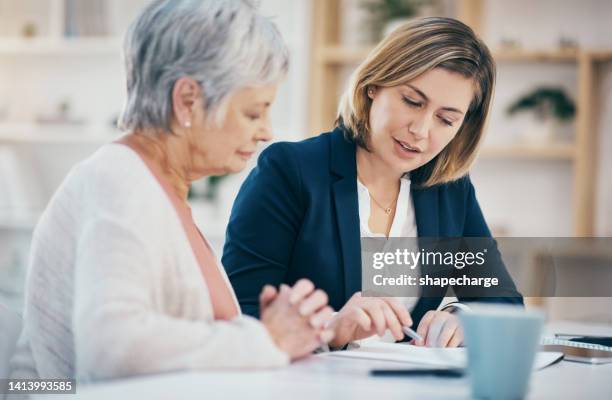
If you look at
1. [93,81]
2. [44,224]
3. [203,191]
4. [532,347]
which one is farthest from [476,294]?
[93,81]

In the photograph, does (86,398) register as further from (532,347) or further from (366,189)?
(366,189)

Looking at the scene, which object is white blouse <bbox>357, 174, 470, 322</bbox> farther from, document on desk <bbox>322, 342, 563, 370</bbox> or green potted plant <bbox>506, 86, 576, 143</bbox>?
green potted plant <bbox>506, 86, 576, 143</bbox>

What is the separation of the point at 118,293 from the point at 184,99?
29 centimetres

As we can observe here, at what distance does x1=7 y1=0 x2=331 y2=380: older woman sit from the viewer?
992mm

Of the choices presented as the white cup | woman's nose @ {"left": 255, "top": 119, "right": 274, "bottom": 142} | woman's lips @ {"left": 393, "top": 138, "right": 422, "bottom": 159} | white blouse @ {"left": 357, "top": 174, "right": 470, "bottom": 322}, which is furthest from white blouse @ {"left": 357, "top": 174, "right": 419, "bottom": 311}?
the white cup

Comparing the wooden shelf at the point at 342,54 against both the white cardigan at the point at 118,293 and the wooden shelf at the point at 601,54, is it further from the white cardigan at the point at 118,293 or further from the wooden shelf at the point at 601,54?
the white cardigan at the point at 118,293

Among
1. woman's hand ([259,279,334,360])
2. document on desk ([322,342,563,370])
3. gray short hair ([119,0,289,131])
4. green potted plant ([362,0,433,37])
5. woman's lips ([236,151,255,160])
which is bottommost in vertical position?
document on desk ([322,342,563,370])

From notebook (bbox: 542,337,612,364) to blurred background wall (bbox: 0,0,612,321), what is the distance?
1948 millimetres

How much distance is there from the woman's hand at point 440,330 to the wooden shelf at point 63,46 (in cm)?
318

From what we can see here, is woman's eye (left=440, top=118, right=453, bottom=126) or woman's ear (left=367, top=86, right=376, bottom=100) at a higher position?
woman's ear (left=367, top=86, right=376, bottom=100)

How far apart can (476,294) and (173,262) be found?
0.91 meters

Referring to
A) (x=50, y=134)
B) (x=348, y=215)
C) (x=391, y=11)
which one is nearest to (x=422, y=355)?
(x=348, y=215)

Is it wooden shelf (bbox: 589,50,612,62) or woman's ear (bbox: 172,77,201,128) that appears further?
wooden shelf (bbox: 589,50,612,62)

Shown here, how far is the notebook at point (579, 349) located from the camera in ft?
4.38
